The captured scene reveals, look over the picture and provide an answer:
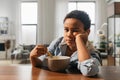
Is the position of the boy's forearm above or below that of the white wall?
below

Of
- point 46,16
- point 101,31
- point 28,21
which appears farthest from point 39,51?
point 28,21

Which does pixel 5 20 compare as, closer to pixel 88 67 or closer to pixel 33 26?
pixel 33 26

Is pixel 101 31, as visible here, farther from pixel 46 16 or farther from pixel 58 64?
pixel 58 64

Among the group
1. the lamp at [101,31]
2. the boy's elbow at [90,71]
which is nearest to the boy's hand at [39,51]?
the boy's elbow at [90,71]

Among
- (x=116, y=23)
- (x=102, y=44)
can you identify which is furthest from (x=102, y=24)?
(x=116, y=23)

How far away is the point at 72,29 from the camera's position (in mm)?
1115

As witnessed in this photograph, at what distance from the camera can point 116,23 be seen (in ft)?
15.7

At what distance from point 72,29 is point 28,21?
306 inches

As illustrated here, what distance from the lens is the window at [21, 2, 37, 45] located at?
8695mm

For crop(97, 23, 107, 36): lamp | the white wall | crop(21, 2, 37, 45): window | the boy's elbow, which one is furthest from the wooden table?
crop(21, 2, 37, 45): window

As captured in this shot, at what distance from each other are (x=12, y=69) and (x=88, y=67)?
36 centimetres

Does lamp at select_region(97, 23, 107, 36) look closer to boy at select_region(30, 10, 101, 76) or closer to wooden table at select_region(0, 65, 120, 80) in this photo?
boy at select_region(30, 10, 101, 76)

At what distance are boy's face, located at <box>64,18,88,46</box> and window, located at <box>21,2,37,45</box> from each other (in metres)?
7.67

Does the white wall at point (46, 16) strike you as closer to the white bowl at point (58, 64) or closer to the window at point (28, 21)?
the window at point (28, 21)
